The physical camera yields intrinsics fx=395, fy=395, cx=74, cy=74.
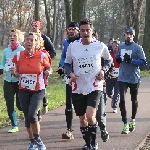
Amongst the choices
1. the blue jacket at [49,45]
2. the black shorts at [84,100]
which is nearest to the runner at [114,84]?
the blue jacket at [49,45]

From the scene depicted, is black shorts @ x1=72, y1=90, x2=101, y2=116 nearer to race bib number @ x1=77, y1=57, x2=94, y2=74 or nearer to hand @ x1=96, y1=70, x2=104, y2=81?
hand @ x1=96, y1=70, x2=104, y2=81

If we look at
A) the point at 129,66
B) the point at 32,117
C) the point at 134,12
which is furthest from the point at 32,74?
the point at 134,12

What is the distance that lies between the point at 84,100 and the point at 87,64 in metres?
0.58

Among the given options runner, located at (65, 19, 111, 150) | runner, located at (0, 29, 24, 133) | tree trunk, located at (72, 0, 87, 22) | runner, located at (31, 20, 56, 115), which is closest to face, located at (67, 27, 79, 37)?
runner, located at (31, 20, 56, 115)

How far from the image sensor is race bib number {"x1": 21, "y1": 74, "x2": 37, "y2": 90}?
6.09 meters

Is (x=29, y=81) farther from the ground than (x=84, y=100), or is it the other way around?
(x=29, y=81)

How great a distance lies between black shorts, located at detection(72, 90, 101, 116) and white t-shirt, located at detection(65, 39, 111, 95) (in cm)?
6

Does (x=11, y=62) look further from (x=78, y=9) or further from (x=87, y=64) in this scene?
(x=78, y=9)

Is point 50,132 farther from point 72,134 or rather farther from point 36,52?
point 36,52

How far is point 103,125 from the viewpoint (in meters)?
6.55

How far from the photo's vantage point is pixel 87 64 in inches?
232

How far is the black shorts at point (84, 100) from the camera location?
19.2 ft

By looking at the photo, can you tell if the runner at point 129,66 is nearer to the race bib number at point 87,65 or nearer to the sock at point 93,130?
the sock at point 93,130

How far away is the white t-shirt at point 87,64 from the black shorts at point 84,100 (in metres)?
0.06
